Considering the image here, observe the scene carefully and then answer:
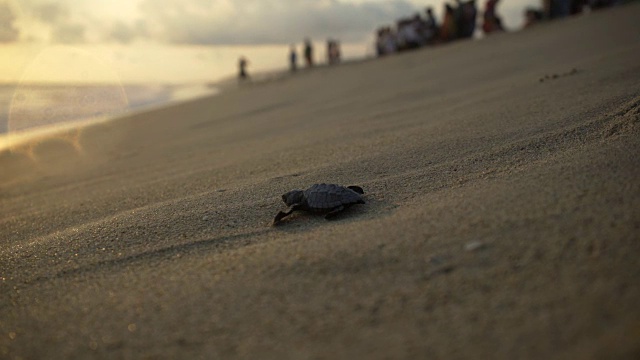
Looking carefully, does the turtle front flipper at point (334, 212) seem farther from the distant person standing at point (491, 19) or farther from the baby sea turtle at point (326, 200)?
the distant person standing at point (491, 19)

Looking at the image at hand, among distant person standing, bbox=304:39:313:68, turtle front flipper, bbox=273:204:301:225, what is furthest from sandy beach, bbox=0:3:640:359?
distant person standing, bbox=304:39:313:68

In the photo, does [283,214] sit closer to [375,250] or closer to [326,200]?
[326,200]

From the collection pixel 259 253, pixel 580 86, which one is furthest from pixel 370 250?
pixel 580 86

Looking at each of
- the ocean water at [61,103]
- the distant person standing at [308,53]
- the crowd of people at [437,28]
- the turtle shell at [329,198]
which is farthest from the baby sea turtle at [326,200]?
the distant person standing at [308,53]

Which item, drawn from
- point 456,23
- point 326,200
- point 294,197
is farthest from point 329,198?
point 456,23

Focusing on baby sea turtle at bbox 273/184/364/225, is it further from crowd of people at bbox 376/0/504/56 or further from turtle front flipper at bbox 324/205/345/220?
crowd of people at bbox 376/0/504/56
